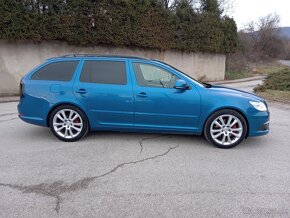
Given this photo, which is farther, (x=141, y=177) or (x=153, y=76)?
(x=153, y=76)

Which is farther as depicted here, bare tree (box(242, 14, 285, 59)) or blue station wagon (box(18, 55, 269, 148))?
bare tree (box(242, 14, 285, 59))

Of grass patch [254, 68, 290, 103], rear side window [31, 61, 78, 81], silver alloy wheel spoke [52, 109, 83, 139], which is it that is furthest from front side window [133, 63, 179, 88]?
grass patch [254, 68, 290, 103]

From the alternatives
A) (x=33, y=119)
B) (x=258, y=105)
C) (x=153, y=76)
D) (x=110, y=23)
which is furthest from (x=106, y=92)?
(x=110, y=23)

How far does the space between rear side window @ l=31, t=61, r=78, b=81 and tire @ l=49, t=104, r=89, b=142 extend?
0.58 metres

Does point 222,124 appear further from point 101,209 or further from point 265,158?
point 101,209

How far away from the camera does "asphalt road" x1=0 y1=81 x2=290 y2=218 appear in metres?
3.08

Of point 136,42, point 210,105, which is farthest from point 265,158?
point 136,42

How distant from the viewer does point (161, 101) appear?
16.3 feet

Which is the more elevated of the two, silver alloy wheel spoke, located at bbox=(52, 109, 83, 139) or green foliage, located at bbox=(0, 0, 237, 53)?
green foliage, located at bbox=(0, 0, 237, 53)

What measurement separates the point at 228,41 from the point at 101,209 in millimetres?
22091

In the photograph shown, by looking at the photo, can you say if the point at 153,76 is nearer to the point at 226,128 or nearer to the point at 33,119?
the point at 226,128

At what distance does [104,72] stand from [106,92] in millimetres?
427

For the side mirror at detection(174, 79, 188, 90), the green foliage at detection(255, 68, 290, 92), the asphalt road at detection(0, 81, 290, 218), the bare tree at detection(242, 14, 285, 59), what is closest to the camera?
the asphalt road at detection(0, 81, 290, 218)

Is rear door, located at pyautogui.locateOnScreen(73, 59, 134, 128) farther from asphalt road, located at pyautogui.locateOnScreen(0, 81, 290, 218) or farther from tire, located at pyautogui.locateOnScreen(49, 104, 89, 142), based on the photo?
asphalt road, located at pyautogui.locateOnScreen(0, 81, 290, 218)
